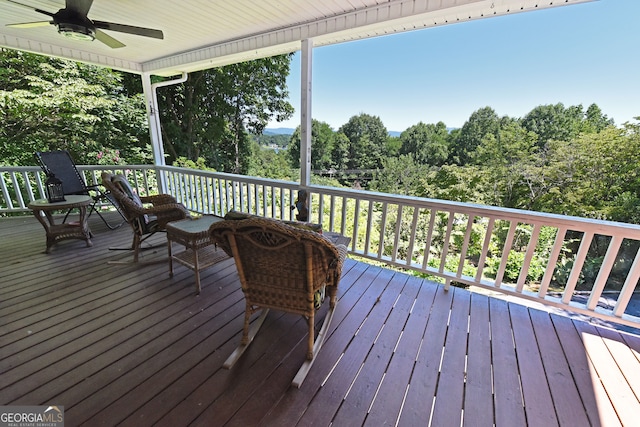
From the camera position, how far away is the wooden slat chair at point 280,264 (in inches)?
50.9

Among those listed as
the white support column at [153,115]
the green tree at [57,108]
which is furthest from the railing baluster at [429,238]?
the green tree at [57,108]

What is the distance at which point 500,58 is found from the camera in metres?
14.3

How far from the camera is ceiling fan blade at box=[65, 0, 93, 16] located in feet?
6.91

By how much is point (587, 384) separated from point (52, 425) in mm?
2949

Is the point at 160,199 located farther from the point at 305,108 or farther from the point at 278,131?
the point at 278,131

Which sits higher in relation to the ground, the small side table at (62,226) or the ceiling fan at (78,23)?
the ceiling fan at (78,23)

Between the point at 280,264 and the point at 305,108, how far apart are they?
2245mm

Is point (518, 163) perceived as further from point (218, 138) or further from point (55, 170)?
point (55, 170)

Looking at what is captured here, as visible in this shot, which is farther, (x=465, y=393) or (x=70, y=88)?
(x=70, y=88)

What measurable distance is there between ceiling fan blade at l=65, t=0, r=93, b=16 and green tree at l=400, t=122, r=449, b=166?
19.1 meters

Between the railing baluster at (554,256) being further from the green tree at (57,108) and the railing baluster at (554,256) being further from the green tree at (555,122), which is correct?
the green tree at (555,122)

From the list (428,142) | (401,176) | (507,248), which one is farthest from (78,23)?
(428,142)

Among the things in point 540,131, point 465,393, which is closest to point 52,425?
point 465,393

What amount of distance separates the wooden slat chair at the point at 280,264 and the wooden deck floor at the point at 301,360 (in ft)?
0.62
